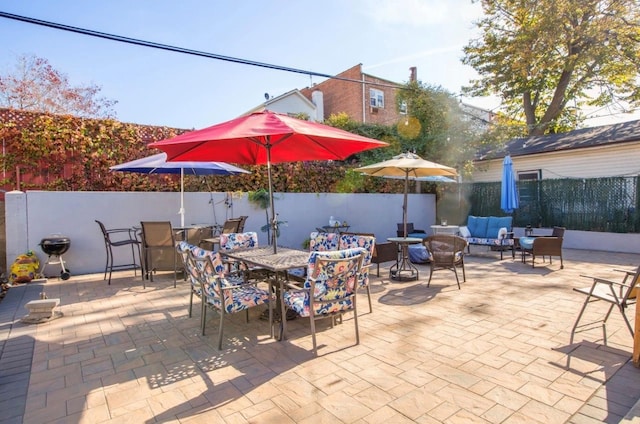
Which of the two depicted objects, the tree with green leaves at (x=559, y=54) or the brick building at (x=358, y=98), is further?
the brick building at (x=358, y=98)

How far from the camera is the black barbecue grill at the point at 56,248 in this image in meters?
6.07

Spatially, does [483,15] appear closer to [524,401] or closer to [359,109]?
[359,109]

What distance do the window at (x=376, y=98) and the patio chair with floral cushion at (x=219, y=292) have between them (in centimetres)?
1839

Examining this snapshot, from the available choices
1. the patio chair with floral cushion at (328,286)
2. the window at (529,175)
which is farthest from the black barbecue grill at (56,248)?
the window at (529,175)

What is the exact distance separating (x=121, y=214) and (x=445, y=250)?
6173 millimetres

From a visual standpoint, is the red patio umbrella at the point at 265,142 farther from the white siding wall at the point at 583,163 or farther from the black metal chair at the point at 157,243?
the white siding wall at the point at 583,163

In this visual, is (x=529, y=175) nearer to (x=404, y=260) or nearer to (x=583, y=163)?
(x=583, y=163)

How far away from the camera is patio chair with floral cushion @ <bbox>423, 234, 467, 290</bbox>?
5539mm

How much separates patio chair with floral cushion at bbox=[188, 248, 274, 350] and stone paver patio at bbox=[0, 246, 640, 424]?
37 centimetres

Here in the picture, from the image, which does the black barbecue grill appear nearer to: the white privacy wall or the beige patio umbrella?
the white privacy wall

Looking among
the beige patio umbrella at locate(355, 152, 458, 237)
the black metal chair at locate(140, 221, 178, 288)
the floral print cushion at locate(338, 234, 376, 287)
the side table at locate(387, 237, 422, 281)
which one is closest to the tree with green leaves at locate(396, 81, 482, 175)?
the beige patio umbrella at locate(355, 152, 458, 237)

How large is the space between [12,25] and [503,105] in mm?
20540

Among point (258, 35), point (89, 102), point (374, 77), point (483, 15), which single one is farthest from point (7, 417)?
point (374, 77)

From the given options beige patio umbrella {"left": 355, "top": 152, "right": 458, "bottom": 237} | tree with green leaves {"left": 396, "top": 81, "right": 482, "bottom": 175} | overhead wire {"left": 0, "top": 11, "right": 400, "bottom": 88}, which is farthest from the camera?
tree with green leaves {"left": 396, "top": 81, "right": 482, "bottom": 175}
